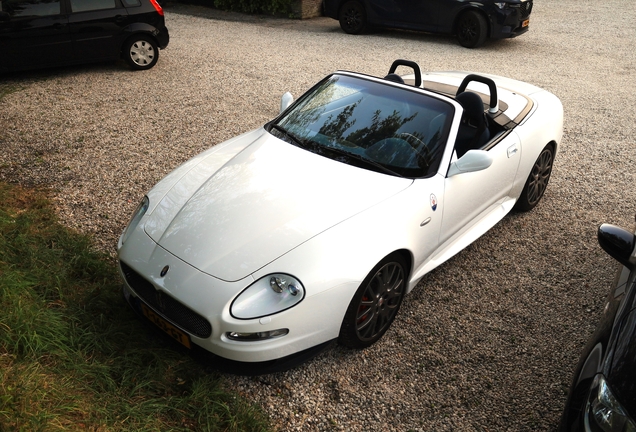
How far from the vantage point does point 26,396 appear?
267 centimetres

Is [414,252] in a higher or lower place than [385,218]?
lower

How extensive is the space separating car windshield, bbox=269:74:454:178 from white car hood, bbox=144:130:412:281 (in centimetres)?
15

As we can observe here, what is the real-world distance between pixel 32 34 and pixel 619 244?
8072 mm

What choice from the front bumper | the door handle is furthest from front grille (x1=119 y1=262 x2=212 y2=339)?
the door handle

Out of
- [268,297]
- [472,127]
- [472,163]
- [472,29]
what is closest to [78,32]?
[472,127]

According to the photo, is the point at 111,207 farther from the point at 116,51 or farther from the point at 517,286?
the point at 116,51

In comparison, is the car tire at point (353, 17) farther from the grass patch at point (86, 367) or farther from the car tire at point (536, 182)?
the grass patch at point (86, 367)

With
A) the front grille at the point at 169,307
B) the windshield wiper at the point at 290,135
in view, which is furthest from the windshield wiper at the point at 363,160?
the front grille at the point at 169,307

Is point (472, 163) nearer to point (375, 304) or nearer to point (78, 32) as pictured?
point (375, 304)

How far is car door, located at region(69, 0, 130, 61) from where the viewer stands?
27.1 ft

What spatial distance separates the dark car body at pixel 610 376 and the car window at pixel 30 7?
8223 millimetres

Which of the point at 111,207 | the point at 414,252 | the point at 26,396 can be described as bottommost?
the point at 111,207

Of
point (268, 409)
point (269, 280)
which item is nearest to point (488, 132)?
point (269, 280)

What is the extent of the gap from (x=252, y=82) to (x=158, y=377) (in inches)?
250
